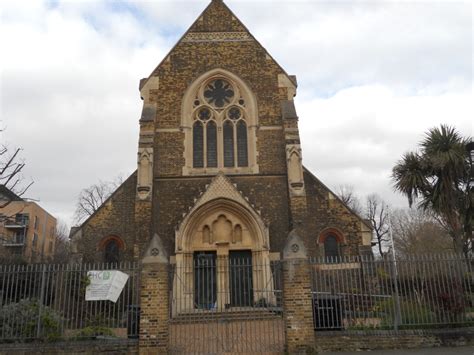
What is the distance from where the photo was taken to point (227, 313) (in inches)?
500

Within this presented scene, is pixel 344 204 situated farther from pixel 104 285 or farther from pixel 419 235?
pixel 419 235

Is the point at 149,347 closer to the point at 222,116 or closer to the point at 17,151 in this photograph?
the point at 17,151

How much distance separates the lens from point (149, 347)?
10.5 m

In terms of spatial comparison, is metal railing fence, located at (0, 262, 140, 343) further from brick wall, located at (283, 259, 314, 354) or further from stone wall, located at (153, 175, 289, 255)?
stone wall, located at (153, 175, 289, 255)

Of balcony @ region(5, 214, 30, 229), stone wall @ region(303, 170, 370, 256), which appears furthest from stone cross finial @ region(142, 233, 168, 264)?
stone wall @ region(303, 170, 370, 256)

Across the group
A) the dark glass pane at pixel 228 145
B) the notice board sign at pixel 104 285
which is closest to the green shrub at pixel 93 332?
the notice board sign at pixel 104 285

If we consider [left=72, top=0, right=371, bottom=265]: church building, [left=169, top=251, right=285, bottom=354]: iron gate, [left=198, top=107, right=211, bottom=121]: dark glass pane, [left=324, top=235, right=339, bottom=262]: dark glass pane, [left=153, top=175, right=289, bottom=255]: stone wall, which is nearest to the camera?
[left=169, top=251, right=285, bottom=354]: iron gate

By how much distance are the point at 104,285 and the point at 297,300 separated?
5.26 metres

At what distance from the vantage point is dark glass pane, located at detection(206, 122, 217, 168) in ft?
62.8

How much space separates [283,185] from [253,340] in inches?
321

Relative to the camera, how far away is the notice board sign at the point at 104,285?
470 inches

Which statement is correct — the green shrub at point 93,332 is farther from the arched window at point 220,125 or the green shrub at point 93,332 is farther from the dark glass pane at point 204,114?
the dark glass pane at point 204,114

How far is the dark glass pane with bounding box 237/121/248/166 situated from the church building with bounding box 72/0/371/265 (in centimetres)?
4

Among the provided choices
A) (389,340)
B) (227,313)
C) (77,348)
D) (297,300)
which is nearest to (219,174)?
(227,313)
